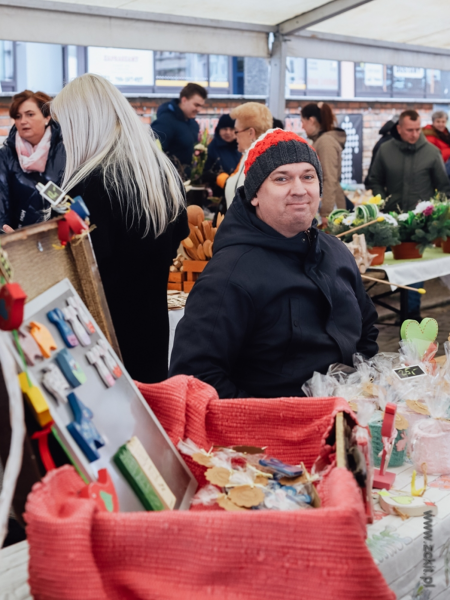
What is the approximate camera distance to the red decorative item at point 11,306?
0.74 metres

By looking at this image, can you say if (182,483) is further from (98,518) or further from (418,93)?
(418,93)

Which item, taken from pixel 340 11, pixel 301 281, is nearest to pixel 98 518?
pixel 301 281

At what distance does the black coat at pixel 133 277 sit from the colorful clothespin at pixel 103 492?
1442 mm

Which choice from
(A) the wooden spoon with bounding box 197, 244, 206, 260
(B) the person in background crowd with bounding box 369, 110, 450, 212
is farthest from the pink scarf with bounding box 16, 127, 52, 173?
(B) the person in background crowd with bounding box 369, 110, 450, 212

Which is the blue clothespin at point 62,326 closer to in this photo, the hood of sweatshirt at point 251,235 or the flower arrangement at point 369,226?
the hood of sweatshirt at point 251,235

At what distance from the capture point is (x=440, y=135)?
735cm

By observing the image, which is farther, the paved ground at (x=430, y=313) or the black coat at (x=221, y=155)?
the black coat at (x=221, y=155)

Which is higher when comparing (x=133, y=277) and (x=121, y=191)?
(x=121, y=191)

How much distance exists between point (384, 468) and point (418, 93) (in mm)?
12660

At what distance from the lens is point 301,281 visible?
1.76m

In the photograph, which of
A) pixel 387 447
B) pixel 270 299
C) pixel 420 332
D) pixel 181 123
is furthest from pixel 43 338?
pixel 181 123

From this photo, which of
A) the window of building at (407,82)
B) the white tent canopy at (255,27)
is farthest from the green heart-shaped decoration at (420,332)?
the window of building at (407,82)

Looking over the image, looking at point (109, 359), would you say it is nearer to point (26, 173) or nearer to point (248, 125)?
point (26, 173)

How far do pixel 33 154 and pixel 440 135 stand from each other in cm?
528
